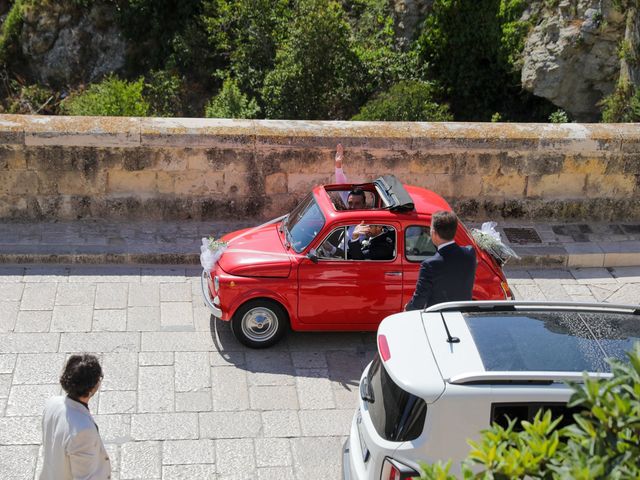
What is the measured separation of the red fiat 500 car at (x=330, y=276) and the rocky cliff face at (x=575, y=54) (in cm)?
988

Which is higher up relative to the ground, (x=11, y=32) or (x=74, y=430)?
(x=74, y=430)

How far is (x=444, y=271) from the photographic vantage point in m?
6.86

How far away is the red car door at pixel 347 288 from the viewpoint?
7.89 m

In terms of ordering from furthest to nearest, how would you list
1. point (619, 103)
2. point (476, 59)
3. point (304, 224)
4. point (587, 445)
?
point (476, 59), point (619, 103), point (304, 224), point (587, 445)

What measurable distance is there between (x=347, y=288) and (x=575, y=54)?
430 inches

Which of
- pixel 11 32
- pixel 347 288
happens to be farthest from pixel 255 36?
pixel 347 288

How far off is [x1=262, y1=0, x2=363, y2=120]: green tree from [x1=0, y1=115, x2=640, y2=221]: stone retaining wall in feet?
18.5

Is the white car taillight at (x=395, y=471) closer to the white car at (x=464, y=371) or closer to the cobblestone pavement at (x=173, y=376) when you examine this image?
the white car at (x=464, y=371)

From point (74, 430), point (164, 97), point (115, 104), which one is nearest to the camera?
point (74, 430)

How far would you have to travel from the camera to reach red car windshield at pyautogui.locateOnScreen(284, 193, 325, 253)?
26.3 ft

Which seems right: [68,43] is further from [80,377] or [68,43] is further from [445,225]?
[80,377]

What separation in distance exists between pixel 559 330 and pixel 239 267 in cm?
319

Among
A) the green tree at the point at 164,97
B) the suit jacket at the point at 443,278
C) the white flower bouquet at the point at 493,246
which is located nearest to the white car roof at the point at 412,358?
the suit jacket at the point at 443,278

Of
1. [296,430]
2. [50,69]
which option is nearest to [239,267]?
[296,430]
